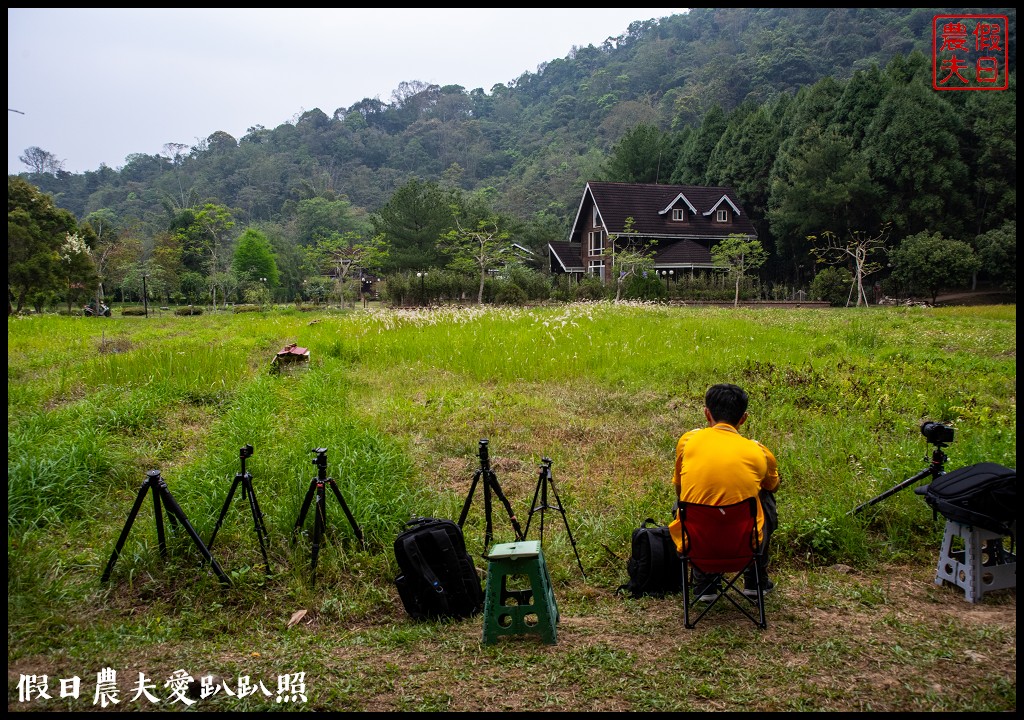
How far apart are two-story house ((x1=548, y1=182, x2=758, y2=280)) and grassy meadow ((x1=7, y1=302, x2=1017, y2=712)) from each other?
2489cm

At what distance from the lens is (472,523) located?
4.57 metres

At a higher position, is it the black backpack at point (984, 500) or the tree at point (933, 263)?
the tree at point (933, 263)

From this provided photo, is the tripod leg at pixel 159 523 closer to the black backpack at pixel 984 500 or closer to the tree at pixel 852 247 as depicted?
the black backpack at pixel 984 500

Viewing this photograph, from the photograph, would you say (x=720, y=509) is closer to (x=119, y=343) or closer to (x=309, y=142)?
(x=119, y=343)

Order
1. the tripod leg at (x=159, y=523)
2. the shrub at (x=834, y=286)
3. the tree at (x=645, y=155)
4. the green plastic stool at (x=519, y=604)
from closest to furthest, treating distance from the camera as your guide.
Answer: the green plastic stool at (x=519, y=604), the tripod leg at (x=159, y=523), the shrub at (x=834, y=286), the tree at (x=645, y=155)

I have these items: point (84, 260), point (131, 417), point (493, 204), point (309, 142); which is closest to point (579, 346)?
point (131, 417)

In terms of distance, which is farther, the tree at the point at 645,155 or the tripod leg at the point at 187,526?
the tree at the point at 645,155

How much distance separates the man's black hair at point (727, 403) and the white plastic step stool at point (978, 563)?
147 cm

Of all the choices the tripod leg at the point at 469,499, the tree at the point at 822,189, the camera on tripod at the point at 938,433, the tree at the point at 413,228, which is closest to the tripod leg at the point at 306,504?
the tripod leg at the point at 469,499

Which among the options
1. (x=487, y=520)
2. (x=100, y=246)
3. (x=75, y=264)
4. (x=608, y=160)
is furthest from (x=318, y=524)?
(x=608, y=160)

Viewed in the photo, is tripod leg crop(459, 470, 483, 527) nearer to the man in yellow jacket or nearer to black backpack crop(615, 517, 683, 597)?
black backpack crop(615, 517, 683, 597)

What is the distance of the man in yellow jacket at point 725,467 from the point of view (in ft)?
10.3

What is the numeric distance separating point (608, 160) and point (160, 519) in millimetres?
51942

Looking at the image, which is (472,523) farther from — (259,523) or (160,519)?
(160,519)
